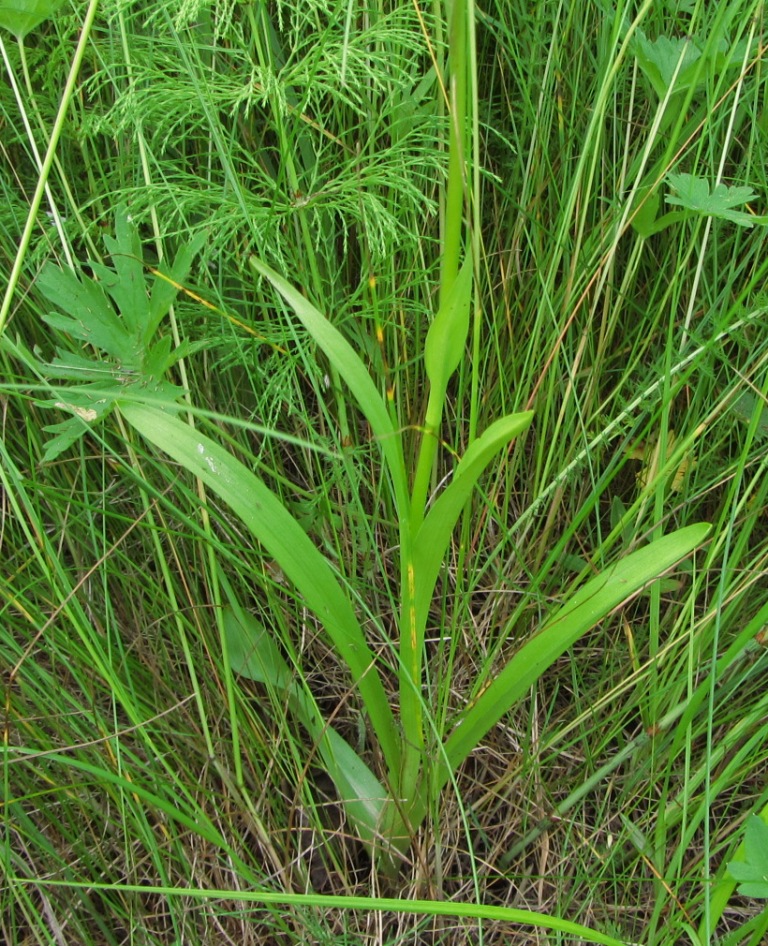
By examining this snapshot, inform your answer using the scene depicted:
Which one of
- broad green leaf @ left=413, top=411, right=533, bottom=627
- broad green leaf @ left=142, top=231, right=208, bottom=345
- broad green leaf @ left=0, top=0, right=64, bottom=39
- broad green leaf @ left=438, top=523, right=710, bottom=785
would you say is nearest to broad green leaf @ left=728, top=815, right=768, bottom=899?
broad green leaf @ left=438, top=523, right=710, bottom=785

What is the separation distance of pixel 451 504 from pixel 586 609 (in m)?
0.17

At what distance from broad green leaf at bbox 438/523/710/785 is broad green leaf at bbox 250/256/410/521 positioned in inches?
8.0

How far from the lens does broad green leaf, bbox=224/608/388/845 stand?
1.01 meters

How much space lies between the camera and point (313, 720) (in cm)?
105

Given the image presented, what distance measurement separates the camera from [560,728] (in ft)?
3.71

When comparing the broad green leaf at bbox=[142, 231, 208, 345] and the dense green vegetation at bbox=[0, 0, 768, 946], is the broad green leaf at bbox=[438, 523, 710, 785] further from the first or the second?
the broad green leaf at bbox=[142, 231, 208, 345]

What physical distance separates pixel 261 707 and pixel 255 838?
16 centimetres

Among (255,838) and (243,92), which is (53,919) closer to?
(255,838)

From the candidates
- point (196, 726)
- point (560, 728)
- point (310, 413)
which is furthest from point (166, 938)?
point (310, 413)

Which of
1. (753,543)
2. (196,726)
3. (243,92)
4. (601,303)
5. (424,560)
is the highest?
(243,92)

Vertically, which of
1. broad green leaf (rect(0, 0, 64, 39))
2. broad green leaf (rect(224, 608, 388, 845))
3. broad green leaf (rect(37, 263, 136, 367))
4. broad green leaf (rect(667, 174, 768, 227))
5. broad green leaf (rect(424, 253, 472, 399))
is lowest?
broad green leaf (rect(224, 608, 388, 845))

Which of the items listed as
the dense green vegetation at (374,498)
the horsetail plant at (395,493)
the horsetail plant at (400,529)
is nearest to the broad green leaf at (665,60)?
the dense green vegetation at (374,498)

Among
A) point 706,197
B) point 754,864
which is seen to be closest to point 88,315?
point 706,197

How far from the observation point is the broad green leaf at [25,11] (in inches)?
36.8
